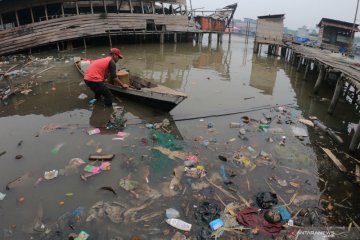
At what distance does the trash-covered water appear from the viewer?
4.46m

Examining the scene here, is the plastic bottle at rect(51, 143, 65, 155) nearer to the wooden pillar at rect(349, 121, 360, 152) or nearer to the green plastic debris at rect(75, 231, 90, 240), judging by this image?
the green plastic debris at rect(75, 231, 90, 240)

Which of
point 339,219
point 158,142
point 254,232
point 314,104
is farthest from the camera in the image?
point 314,104

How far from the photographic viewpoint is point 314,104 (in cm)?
1085

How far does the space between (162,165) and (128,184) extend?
3.06 feet

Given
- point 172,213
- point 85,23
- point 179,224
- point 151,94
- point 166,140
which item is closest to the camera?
point 179,224

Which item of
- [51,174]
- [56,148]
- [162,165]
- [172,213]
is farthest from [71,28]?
[172,213]

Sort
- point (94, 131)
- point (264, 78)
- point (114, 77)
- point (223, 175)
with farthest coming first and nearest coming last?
point (264, 78) → point (114, 77) → point (94, 131) → point (223, 175)

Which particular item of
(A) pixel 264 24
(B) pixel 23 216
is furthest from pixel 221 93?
(A) pixel 264 24

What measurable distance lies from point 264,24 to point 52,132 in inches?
865

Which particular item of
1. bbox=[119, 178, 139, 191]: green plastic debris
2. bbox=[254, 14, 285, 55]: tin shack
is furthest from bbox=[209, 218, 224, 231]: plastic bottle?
bbox=[254, 14, 285, 55]: tin shack

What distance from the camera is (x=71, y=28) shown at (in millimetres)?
19922

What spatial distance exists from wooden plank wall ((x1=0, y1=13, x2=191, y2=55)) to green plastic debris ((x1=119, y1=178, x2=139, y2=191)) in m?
16.0

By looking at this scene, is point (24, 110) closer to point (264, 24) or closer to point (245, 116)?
point (245, 116)

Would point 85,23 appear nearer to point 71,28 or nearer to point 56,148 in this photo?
point 71,28
